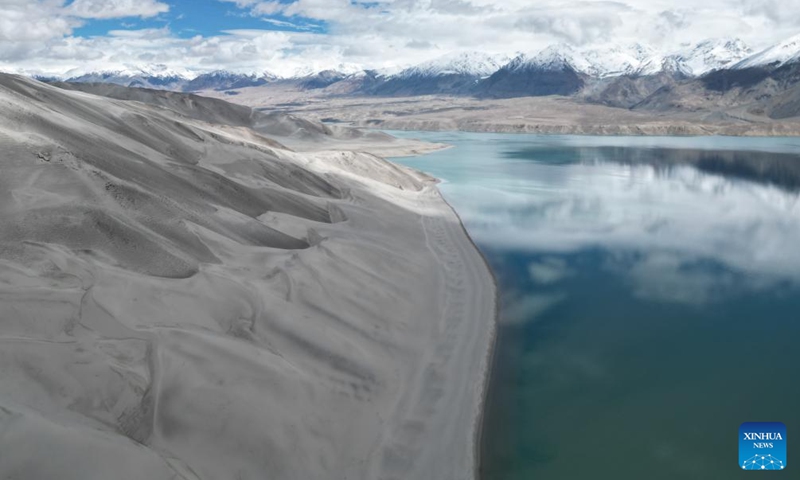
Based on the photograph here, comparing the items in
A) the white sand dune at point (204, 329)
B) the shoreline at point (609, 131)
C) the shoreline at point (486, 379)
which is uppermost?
the white sand dune at point (204, 329)

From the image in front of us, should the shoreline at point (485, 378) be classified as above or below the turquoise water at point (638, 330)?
above

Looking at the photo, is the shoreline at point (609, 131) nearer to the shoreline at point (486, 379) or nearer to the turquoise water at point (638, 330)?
the turquoise water at point (638, 330)

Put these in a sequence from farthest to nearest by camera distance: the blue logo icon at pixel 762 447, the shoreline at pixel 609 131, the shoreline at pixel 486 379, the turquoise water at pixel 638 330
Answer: the shoreline at pixel 609 131 → the turquoise water at pixel 638 330 → the shoreline at pixel 486 379 → the blue logo icon at pixel 762 447

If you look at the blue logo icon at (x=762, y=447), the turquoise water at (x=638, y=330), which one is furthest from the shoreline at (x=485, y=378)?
the blue logo icon at (x=762, y=447)

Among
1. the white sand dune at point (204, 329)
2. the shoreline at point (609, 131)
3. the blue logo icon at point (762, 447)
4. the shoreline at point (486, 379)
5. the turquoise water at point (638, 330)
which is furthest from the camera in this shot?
the shoreline at point (609, 131)

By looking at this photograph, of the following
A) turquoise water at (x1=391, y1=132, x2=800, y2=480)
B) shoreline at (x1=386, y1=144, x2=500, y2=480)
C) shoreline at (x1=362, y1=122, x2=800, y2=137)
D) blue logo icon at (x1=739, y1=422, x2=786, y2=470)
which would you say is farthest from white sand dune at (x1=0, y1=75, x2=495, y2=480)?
shoreline at (x1=362, y1=122, x2=800, y2=137)

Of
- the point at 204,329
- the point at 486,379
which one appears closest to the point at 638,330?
the point at 486,379

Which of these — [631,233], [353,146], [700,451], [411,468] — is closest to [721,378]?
[700,451]

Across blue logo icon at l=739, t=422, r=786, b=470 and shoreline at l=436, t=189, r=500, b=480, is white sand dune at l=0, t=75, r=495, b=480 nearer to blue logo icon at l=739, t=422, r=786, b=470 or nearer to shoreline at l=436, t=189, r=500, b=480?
shoreline at l=436, t=189, r=500, b=480
